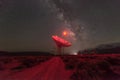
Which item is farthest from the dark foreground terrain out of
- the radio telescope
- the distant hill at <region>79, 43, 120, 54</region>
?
the radio telescope

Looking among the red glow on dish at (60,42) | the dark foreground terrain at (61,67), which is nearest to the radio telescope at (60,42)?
the red glow on dish at (60,42)

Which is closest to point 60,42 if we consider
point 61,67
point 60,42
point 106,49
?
point 60,42

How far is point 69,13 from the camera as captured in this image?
15.4 ft

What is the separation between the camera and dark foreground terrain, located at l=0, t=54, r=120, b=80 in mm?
4383

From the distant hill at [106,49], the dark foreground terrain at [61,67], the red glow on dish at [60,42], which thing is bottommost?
the dark foreground terrain at [61,67]

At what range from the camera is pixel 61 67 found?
4512 millimetres

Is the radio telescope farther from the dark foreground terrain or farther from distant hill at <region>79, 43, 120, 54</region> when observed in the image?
Answer: distant hill at <region>79, 43, 120, 54</region>

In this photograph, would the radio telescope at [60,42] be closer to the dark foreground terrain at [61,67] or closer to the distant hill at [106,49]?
the dark foreground terrain at [61,67]

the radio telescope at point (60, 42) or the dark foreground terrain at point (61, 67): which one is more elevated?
the radio telescope at point (60, 42)

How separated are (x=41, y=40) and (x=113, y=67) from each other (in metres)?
1.22

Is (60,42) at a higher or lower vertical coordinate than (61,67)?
higher

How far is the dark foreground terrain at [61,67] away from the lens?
14.4 feet

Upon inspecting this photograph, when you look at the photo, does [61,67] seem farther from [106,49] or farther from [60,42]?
[106,49]

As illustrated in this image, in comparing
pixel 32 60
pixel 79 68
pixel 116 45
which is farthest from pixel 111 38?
pixel 32 60
